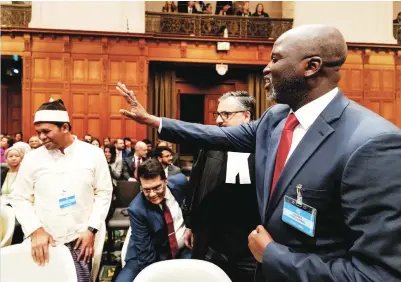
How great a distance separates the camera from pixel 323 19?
9867 mm

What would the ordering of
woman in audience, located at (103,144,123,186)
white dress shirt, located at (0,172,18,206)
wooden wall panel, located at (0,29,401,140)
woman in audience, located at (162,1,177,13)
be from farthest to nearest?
1. woman in audience, located at (162,1,177,13)
2. wooden wall panel, located at (0,29,401,140)
3. woman in audience, located at (103,144,123,186)
4. white dress shirt, located at (0,172,18,206)

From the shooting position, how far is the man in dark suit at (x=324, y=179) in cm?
80

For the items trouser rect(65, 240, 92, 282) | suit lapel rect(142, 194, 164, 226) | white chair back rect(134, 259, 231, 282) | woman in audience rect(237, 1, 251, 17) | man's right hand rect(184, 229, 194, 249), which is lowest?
trouser rect(65, 240, 92, 282)

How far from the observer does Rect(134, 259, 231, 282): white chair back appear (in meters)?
1.64

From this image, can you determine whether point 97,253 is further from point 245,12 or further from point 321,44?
point 245,12

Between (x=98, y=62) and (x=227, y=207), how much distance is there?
24.7 ft

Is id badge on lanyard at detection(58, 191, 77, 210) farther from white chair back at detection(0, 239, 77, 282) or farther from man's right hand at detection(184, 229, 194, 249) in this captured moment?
man's right hand at detection(184, 229, 194, 249)

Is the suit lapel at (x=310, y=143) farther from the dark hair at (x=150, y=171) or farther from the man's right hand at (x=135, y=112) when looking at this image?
the dark hair at (x=150, y=171)

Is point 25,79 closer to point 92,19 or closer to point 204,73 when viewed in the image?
point 92,19

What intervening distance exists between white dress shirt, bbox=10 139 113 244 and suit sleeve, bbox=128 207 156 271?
0.71 feet

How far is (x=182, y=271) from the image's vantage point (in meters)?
1.70

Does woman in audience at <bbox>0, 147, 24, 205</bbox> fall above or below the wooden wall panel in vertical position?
below

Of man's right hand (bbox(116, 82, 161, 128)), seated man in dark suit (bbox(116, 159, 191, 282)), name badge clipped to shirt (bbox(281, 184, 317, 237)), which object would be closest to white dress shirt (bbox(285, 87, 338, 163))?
name badge clipped to shirt (bbox(281, 184, 317, 237))

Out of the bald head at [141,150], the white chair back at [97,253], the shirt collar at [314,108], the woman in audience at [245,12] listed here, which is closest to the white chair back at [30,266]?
the white chair back at [97,253]
